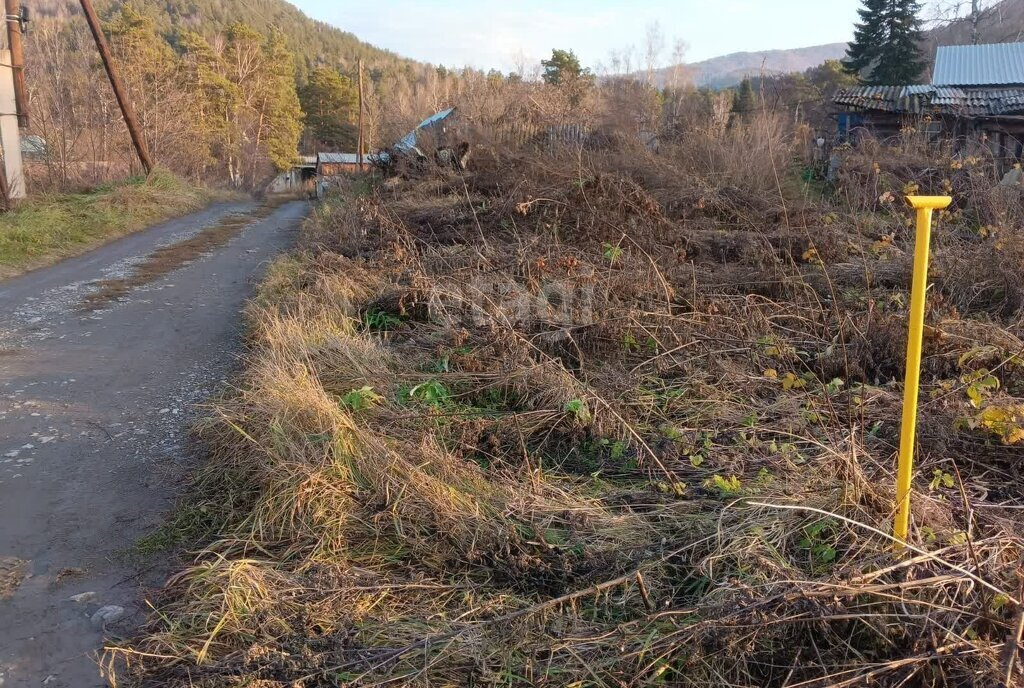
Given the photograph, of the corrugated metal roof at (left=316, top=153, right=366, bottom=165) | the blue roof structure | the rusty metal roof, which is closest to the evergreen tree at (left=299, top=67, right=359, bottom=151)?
the corrugated metal roof at (left=316, top=153, right=366, bottom=165)

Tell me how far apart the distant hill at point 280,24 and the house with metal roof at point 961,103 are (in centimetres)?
7316

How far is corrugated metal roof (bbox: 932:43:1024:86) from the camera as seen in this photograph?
2044 cm

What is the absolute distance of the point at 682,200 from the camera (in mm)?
11078

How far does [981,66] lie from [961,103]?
6.83m

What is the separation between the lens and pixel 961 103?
54.0ft

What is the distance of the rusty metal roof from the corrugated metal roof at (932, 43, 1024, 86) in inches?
16.1

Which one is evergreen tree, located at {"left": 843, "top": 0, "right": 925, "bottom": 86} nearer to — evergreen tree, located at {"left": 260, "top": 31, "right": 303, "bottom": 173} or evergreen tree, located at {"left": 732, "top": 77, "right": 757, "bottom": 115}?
evergreen tree, located at {"left": 732, "top": 77, "right": 757, "bottom": 115}

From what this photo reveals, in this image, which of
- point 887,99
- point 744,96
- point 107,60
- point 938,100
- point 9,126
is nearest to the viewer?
point 9,126

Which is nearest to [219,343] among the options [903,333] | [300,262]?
[300,262]

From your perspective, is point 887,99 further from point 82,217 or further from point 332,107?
point 332,107

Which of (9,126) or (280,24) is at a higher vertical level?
(280,24)

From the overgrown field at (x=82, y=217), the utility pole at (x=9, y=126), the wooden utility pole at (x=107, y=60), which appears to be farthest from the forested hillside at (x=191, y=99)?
the utility pole at (x=9, y=126)

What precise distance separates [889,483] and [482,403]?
2.51m

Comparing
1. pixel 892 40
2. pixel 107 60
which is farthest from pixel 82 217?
pixel 892 40
